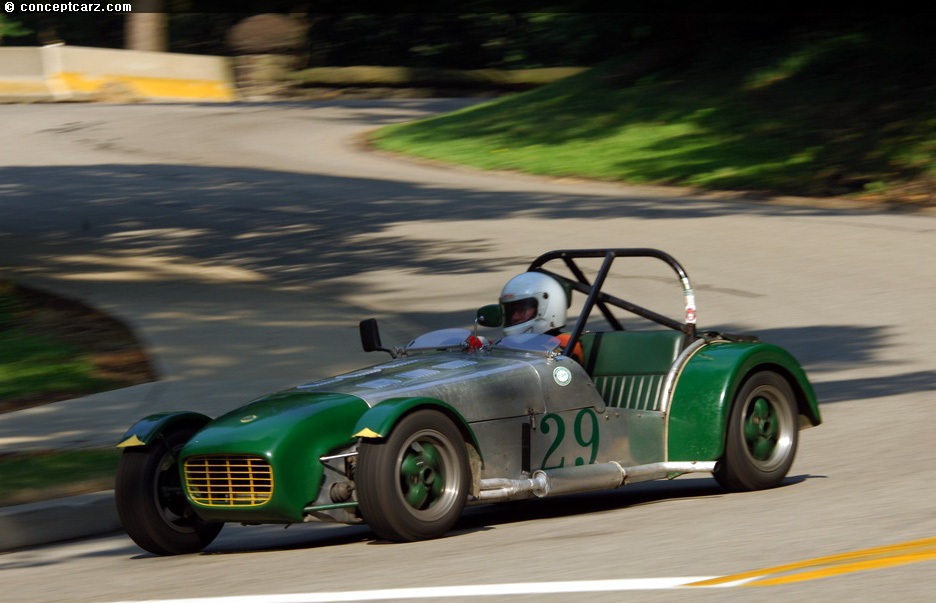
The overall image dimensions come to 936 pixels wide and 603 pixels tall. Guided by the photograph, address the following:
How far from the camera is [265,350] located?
1349 centimetres

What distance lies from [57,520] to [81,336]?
624 cm

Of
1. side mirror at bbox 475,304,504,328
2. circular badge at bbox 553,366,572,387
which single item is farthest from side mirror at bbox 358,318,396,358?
circular badge at bbox 553,366,572,387

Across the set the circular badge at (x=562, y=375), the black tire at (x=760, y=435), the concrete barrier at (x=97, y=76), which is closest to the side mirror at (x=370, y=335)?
the circular badge at (x=562, y=375)

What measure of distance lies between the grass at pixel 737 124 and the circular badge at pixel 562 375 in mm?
16806

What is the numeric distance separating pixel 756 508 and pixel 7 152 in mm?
25500

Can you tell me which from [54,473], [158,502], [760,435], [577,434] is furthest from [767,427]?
[54,473]

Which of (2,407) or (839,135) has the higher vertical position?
(839,135)

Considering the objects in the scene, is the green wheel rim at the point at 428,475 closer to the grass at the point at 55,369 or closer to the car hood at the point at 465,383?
the car hood at the point at 465,383

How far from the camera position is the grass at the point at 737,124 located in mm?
24969

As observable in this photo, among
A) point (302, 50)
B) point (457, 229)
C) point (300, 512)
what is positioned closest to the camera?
point (300, 512)

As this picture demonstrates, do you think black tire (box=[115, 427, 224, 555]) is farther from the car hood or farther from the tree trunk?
the tree trunk

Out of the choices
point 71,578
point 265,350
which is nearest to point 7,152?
point 265,350

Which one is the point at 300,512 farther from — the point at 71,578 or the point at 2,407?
the point at 2,407

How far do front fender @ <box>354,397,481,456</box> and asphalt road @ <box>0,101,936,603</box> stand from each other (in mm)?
548
